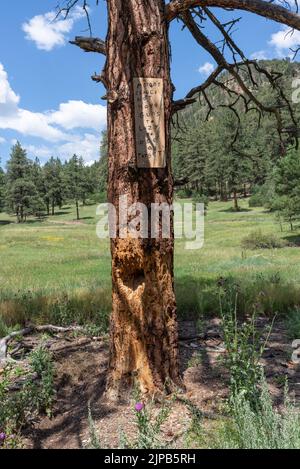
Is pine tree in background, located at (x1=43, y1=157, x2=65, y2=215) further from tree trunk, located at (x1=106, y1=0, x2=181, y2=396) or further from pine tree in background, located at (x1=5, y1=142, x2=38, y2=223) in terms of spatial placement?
tree trunk, located at (x1=106, y1=0, x2=181, y2=396)

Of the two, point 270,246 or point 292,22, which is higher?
point 292,22

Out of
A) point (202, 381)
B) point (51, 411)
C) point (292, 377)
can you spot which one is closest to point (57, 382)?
point (51, 411)

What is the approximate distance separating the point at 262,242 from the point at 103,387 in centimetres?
2856

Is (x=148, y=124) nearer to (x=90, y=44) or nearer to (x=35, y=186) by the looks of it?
(x=90, y=44)

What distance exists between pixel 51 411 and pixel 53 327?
2.54 m

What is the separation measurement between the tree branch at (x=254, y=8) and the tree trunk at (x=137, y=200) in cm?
16

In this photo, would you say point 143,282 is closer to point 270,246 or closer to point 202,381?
point 202,381

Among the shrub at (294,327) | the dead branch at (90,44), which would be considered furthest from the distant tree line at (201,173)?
the dead branch at (90,44)

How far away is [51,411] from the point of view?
409 cm

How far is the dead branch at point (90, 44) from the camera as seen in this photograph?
14.5 feet

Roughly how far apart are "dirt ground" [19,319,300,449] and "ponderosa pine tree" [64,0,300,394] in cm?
33

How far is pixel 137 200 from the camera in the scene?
159 inches
